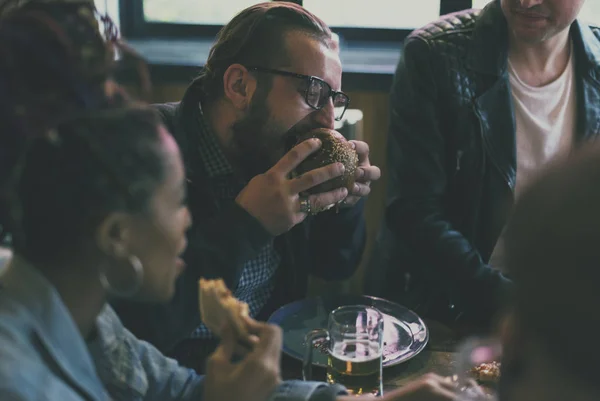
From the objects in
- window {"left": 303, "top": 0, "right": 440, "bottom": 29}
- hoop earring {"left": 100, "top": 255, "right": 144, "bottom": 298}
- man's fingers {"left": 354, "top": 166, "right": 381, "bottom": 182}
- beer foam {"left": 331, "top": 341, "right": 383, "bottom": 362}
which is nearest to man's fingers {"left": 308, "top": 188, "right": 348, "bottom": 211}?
man's fingers {"left": 354, "top": 166, "right": 381, "bottom": 182}

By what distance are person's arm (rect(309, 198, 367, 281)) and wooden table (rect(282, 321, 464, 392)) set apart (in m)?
0.45

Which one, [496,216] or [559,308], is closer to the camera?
[559,308]

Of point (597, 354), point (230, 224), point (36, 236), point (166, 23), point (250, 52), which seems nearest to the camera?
point (597, 354)

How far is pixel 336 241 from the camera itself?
68.1 inches

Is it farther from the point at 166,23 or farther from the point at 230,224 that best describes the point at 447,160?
the point at 166,23

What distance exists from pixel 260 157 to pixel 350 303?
368mm

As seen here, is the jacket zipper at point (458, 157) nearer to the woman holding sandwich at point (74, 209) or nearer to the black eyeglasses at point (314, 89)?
the black eyeglasses at point (314, 89)

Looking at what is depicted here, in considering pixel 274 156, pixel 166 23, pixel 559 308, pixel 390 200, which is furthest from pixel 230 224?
pixel 166 23

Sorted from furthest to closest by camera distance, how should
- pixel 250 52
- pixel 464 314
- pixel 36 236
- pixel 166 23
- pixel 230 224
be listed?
pixel 166 23 < pixel 464 314 < pixel 250 52 < pixel 230 224 < pixel 36 236

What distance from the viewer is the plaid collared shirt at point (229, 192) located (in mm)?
1496

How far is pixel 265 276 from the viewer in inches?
61.4

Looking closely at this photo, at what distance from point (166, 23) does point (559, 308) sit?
2303mm

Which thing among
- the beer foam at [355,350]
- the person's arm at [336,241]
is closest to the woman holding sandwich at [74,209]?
the beer foam at [355,350]

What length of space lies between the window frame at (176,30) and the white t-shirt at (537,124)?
2.73 feet
